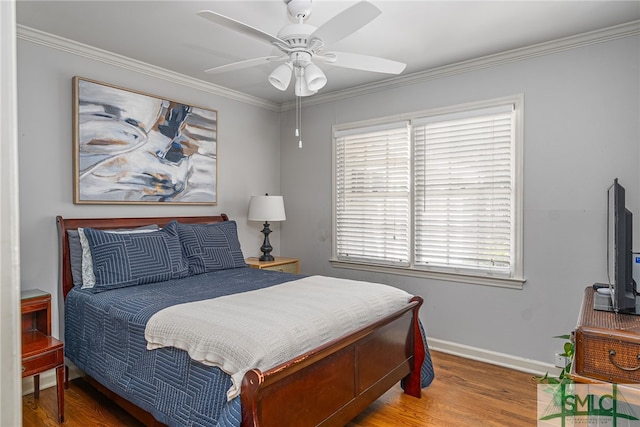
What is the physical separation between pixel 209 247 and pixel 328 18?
204cm

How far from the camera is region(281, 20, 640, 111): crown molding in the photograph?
8.92ft

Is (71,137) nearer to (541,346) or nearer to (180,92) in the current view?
(180,92)

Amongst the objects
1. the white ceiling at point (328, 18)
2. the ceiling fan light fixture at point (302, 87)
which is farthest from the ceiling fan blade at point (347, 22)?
the white ceiling at point (328, 18)

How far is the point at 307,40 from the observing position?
2.06 meters

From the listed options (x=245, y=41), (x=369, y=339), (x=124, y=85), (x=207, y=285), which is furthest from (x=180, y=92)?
(x=369, y=339)

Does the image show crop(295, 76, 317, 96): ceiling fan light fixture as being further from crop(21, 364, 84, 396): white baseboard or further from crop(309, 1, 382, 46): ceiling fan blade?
crop(21, 364, 84, 396): white baseboard

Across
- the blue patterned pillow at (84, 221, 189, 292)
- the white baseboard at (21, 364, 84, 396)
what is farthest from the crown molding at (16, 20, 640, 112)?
the white baseboard at (21, 364, 84, 396)

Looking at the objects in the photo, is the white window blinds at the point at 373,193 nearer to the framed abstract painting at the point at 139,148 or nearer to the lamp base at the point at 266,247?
the lamp base at the point at 266,247

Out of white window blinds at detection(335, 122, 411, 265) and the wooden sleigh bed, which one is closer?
the wooden sleigh bed

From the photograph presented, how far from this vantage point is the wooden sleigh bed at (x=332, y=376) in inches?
63.4

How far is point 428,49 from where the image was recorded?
10.2ft

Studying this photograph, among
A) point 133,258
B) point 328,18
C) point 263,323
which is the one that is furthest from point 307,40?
point 133,258

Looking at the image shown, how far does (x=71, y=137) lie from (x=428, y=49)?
284 centimetres

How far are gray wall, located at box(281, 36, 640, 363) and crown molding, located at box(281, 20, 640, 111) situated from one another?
4 cm
